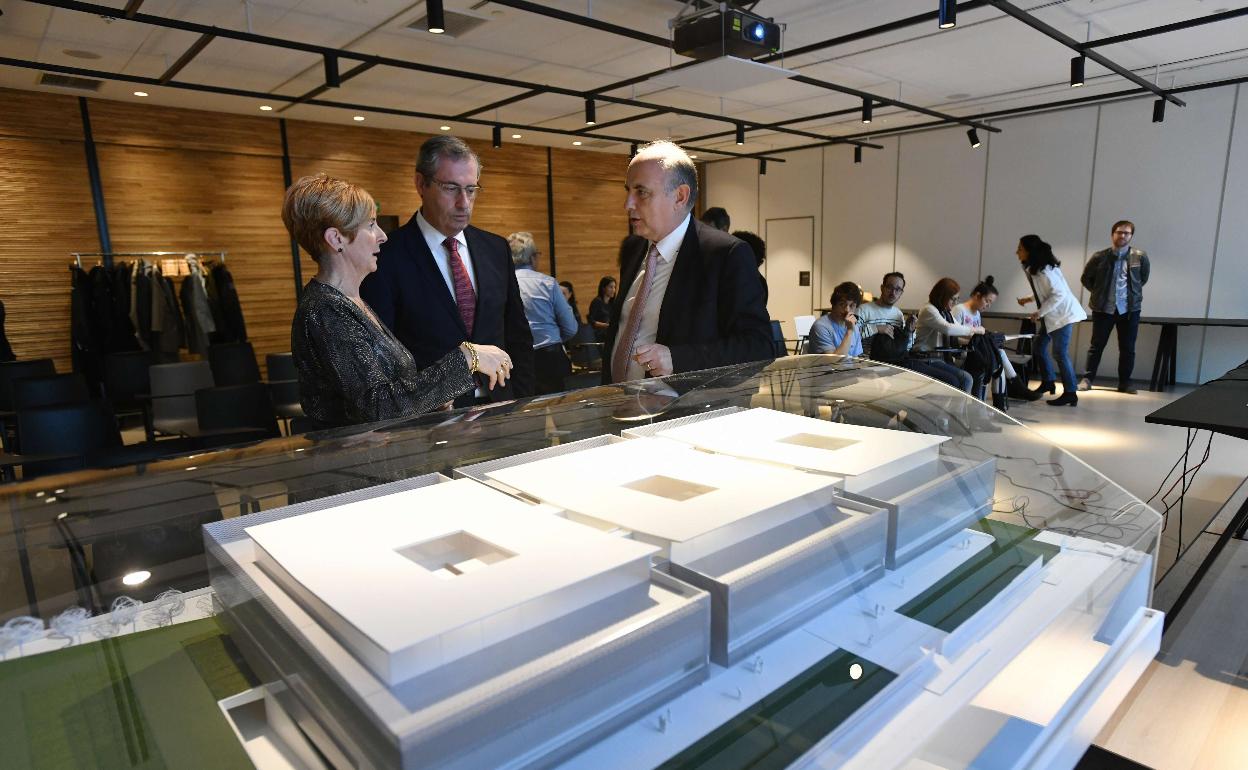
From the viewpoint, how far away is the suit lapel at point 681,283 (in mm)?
2088

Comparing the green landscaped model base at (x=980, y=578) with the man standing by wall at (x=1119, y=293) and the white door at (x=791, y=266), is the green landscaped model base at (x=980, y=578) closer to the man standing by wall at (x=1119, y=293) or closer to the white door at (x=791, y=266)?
the man standing by wall at (x=1119, y=293)

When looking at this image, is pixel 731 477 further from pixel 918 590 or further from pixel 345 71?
pixel 345 71

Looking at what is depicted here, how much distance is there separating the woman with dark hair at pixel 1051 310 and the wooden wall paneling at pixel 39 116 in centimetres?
1000

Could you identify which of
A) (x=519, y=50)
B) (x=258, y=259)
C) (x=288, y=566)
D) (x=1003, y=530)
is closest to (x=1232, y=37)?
(x=519, y=50)

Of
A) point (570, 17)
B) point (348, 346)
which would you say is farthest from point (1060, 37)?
point (348, 346)

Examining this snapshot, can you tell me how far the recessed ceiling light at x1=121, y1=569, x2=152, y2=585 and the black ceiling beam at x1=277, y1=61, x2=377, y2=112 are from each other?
18.1 feet

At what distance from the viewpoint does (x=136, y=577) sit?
77 centimetres

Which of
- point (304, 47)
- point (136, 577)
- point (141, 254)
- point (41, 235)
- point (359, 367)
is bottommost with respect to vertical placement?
point (136, 577)

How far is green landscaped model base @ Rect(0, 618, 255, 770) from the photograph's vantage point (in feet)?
1.77

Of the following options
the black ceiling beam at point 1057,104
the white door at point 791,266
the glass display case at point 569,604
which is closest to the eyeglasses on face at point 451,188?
the glass display case at point 569,604

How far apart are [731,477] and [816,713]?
0.32 metres

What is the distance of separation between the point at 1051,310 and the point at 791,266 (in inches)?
208

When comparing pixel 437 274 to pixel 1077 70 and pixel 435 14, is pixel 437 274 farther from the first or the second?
pixel 1077 70

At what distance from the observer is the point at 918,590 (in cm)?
87
